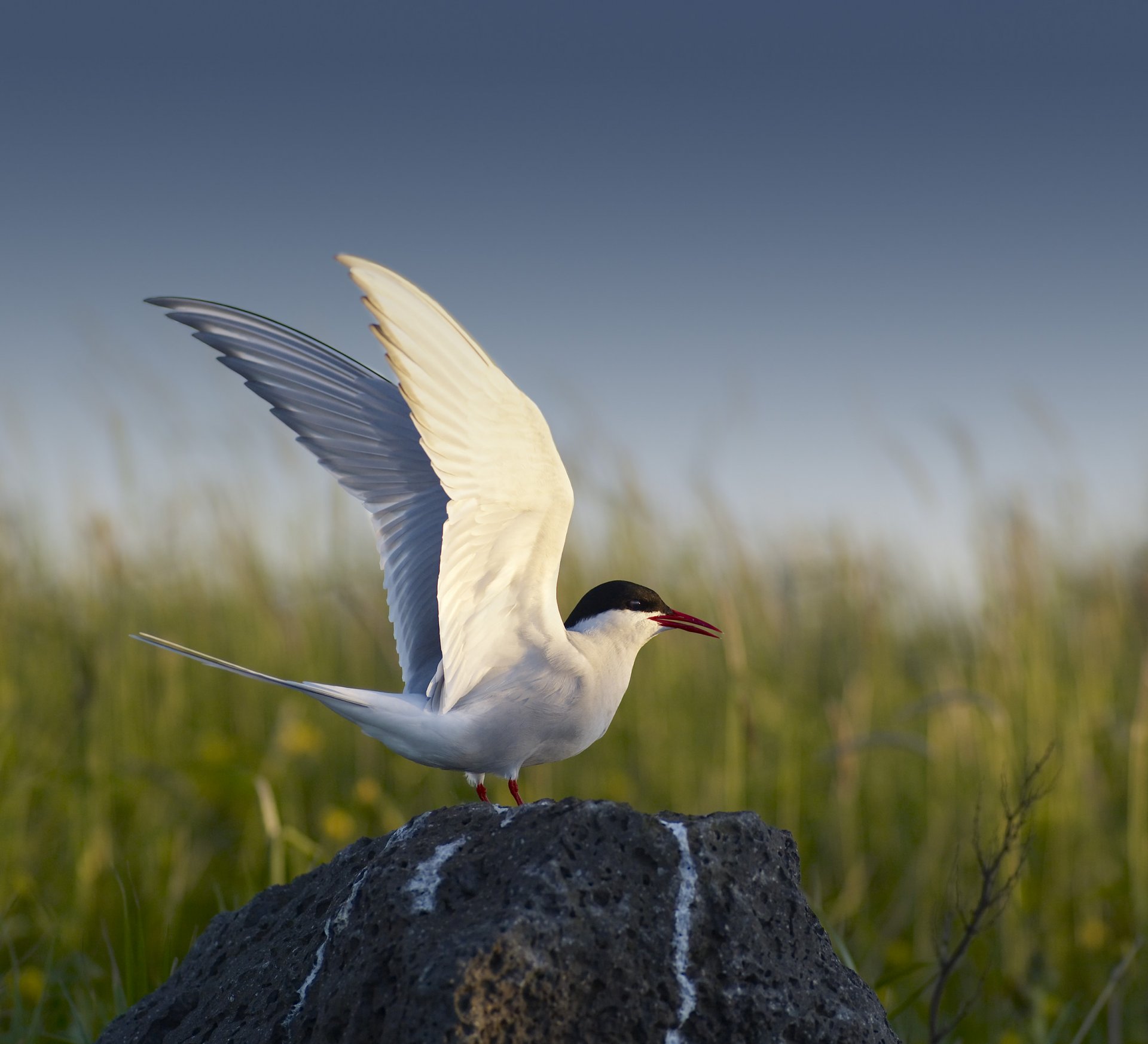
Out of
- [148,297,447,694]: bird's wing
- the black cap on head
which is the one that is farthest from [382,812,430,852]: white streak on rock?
the black cap on head

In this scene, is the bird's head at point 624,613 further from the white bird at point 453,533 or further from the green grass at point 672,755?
the green grass at point 672,755

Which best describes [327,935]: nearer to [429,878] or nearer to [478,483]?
[429,878]

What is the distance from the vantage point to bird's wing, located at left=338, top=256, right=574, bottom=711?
5.74 feet

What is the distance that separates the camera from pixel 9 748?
3.67 m

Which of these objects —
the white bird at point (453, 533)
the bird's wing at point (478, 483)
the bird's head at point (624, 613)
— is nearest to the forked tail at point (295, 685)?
the white bird at point (453, 533)

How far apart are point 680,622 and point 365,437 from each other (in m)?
0.84

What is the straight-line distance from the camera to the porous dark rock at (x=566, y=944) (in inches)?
53.3

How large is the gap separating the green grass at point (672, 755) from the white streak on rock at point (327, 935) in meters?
0.91

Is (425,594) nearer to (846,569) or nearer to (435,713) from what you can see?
(435,713)

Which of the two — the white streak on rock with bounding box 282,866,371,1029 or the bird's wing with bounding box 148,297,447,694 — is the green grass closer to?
the bird's wing with bounding box 148,297,447,694

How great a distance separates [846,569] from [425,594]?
11.6ft

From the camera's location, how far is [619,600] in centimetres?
237

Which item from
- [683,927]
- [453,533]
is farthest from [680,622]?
[683,927]

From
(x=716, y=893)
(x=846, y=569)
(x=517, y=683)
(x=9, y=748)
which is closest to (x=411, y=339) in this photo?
(x=517, y=683)
